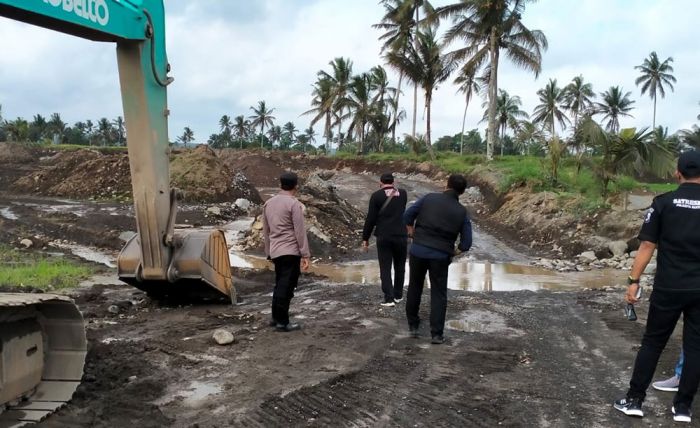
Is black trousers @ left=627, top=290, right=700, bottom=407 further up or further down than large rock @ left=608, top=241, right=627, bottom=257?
further up

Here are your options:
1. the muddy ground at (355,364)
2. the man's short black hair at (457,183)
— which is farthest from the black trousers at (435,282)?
the man's short black hair at (457,183)

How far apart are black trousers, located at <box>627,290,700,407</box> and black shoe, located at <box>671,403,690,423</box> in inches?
1.4

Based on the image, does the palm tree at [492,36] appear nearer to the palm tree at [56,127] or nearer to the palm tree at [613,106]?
the palm tree at [613,106]

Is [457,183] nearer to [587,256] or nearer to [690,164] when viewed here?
[690,164]

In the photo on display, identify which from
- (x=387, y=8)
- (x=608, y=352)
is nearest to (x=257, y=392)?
(x=608, y=352)

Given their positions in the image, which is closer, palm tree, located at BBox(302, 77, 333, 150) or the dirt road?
the dirt road

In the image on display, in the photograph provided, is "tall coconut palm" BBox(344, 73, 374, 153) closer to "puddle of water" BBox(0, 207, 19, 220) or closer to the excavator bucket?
"puddle of water" BBox(0, 207, 19, 220)

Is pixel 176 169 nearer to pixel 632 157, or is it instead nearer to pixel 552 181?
pixel 552 181

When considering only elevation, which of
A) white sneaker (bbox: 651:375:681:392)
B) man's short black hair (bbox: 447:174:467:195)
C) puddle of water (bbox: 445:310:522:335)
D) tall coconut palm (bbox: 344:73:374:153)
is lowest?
puddle of water (bbox: 445:310:522:335)

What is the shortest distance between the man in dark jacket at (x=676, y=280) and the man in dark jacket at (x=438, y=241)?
2.10 m

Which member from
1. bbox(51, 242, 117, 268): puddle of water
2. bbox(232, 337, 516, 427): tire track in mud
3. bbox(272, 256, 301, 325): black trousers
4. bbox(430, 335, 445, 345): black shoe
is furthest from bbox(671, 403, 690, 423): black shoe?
bbox(51, 242, 117, 268): puddle of water

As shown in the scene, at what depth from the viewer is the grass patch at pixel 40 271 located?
9250 mm

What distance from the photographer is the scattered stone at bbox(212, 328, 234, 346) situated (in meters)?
5.70

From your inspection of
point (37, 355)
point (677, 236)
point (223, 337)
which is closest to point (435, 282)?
point (223, 337)
